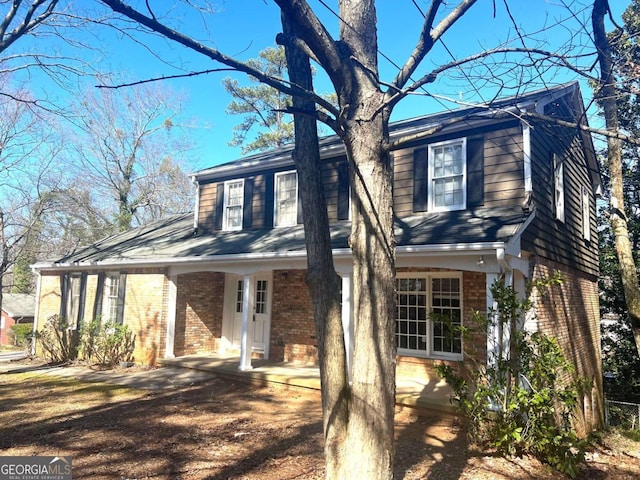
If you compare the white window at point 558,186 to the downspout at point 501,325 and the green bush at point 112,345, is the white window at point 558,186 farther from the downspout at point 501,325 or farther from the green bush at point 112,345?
the green bush at point 112,345

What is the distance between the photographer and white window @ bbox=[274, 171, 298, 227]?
37.2ft

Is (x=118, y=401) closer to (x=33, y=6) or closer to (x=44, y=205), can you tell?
(x=33, y=6)

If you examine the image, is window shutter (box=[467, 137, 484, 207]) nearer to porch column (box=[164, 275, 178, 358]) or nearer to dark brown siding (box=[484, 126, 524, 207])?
dark brown siding (box=[484, 126, 524, 207])

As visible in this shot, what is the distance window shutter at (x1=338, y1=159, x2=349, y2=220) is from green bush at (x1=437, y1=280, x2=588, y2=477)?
Result: 475cm

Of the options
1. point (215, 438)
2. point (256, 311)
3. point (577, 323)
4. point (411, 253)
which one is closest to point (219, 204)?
point (256, 311)

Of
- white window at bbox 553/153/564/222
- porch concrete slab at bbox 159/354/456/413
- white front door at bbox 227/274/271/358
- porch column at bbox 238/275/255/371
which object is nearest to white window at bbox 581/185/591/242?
white window at bbox 553/153/564/222

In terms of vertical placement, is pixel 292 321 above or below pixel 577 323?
below

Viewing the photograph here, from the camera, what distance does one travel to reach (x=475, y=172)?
28.0 ft

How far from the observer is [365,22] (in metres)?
3.36

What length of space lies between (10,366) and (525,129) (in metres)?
14.6

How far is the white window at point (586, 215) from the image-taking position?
12.0m

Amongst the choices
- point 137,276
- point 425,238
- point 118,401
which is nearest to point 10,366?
point 137,276

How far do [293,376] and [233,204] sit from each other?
545 centimetres

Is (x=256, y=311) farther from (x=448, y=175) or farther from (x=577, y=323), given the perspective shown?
(x=577, y=323)
